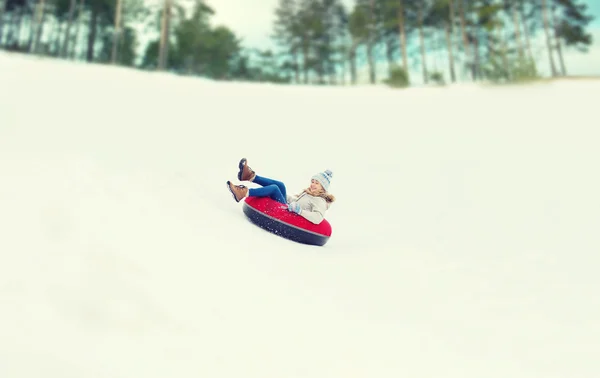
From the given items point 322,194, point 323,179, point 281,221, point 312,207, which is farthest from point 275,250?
point 323,179

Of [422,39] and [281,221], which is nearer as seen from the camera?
[281,221]

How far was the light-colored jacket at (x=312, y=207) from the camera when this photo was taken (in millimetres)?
4805

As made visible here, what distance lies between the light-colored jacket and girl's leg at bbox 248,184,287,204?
241mm

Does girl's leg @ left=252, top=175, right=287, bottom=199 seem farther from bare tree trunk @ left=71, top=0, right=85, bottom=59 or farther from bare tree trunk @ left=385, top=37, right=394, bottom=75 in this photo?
bare tree trunk @ left=71, top=0, right=85, bottom=59

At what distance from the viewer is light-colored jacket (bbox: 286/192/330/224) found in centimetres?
480

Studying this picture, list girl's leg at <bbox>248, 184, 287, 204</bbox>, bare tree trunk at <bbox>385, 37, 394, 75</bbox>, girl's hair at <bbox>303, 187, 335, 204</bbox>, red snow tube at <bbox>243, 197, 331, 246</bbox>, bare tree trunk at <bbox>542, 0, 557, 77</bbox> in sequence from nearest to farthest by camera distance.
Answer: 1. red snow tube at <bbox>243, 197, 331, 246</bbox>
2. girl's leg at <bbox>248, 184, 287, 204</bbox>
3. girl's hair at <bbox>303, 187, 335, 204</bbox>
4. bare tree trunk at <bbox>542, 0, 557, 77</bbox>
5. bare tree trunk at <bbox>385, 37, 394, 75</bbox>

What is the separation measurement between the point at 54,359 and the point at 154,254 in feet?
3.60

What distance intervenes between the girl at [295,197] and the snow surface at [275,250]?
0.36 metres

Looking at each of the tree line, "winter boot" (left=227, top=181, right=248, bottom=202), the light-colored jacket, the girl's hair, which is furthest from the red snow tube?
the tree line

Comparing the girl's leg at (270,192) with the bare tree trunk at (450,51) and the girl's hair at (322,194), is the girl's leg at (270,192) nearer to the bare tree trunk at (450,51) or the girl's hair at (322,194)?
the girl's hair at (322,194)

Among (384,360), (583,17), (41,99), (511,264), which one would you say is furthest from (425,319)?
(583,17)

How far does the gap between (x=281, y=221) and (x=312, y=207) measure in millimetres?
516

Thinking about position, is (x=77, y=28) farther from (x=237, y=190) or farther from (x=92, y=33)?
(x=237, y=190)

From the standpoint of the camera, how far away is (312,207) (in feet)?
16.5
